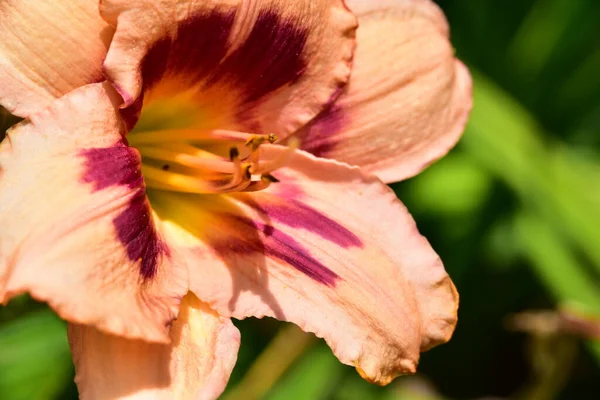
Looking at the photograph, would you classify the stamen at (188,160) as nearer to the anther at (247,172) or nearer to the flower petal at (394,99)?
the anther at (247,172)

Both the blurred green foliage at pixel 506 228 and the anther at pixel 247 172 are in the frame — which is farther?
the blurred green foliage at pixel 506 228

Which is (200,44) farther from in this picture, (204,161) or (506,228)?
(506,228)

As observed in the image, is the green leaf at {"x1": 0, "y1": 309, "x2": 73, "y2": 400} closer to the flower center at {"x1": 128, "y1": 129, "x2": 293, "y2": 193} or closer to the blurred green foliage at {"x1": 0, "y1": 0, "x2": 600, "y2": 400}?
the blurred green foliage at {"x1": 0, "y1": 0, "x2": 600, "y2": 400}

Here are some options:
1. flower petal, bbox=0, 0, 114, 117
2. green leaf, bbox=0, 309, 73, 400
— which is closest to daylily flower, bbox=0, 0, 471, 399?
flower petal, bbox=0, 0, 114, 117

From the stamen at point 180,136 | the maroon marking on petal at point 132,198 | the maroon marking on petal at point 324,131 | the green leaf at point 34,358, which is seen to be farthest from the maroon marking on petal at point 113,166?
the green leaf at point 34,358

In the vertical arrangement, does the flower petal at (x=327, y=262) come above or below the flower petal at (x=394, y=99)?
below

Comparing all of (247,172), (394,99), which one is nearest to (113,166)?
(247,172)
